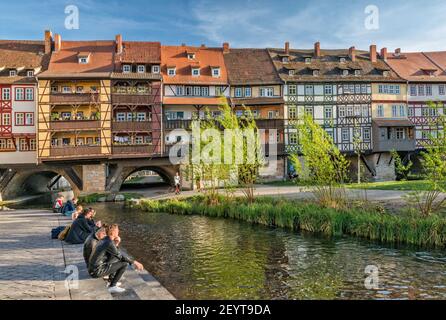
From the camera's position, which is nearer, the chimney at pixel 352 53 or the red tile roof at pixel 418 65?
the red tile roof at pixel 418 65

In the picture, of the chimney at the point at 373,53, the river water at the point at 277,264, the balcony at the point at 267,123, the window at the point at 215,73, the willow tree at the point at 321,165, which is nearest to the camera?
the river water at the point at 277,264

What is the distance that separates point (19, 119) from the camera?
120ft

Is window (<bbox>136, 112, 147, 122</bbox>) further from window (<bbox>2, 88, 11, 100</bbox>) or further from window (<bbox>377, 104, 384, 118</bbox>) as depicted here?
window (<bbox>377, 104, 384, 118</bbox>)

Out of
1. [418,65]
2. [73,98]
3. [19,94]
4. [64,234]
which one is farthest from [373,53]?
[64,234]

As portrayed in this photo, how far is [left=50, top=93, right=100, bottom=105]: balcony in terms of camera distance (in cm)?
3594

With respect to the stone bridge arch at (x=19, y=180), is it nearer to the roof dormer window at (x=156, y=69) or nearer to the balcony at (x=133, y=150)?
the balcony at (x=133, y=150)

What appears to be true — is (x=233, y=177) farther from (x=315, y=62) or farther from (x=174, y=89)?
(x=315, y=62)

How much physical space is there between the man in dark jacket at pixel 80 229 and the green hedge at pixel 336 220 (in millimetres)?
9121

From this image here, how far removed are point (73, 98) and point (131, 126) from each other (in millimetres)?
5973

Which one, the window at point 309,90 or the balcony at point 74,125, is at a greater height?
the window at point 309,90

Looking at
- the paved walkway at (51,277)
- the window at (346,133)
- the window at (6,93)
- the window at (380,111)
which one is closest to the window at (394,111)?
the window at (380,111)

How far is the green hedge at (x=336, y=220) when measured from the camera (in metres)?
13.7

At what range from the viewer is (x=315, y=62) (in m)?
44.0

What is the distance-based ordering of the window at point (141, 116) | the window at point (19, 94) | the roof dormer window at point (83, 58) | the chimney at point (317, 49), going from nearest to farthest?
the window at point (19, 94) < the roof dormer window at point (83, 58) < the window at point (141, 116) < the chimney at point (317, 49)
